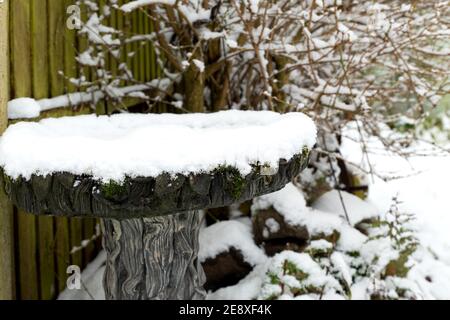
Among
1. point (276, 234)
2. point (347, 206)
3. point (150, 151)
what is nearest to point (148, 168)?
point (150, 151)

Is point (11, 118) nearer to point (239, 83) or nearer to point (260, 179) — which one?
point (260, 179)

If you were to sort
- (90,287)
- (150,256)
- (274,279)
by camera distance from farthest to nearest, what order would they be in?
(90,287)
(274,279)
(150,256)

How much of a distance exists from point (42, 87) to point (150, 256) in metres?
1.02

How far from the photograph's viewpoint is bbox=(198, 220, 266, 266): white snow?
10.3 feet

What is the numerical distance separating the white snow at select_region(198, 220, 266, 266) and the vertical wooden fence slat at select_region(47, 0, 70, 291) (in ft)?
2.59

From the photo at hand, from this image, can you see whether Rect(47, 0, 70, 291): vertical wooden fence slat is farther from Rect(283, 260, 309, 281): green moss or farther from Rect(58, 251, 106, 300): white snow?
Rect(283, 260, 309, 281): green moss

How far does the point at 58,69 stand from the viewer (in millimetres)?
2666

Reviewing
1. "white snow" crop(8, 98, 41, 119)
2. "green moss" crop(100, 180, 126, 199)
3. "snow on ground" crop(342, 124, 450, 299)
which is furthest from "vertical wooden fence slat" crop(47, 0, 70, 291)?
"snow on ground" crop(342, 124, 450, 299)

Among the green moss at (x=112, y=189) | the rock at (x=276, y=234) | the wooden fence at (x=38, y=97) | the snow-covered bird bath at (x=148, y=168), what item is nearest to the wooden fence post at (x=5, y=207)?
the wooden fence at (x=38, y=97)

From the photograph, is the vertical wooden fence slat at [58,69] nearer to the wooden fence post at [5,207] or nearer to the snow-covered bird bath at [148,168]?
the wooden fence post at [5,207]

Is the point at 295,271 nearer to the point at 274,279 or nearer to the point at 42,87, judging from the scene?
the point at 274,279

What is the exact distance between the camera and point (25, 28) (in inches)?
89.2

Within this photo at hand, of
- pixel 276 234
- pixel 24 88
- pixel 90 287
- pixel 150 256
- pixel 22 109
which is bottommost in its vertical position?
pixel 90 287
